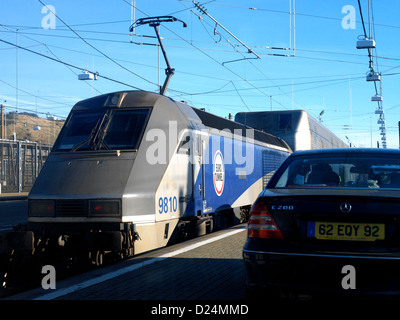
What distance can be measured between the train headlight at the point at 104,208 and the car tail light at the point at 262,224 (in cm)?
370

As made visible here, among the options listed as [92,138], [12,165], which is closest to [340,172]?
[92,138]

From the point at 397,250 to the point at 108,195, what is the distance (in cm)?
481

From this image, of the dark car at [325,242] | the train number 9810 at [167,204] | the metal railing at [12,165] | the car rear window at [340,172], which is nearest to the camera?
the dark car at [325,242]

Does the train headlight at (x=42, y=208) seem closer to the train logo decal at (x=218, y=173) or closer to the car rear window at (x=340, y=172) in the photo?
the train logo decal at (x=218, y=173)

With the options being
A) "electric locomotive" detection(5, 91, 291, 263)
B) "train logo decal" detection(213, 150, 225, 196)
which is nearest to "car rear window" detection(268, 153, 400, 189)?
"electric locomotive" detection(5, 91, 291, 263)

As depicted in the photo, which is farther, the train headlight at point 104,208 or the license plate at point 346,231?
the train headlight at point 104,208

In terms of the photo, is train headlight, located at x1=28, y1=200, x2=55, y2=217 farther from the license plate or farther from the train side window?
the train side window

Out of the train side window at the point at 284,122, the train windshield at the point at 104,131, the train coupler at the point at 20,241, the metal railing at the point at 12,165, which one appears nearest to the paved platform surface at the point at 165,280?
the train coupler at the point at 20,241

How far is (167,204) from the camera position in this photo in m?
8.13

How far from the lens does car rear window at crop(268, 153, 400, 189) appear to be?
424 cm

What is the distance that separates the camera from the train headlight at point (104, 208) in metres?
7.23

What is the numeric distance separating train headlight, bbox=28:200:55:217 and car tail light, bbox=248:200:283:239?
15.1 ft
